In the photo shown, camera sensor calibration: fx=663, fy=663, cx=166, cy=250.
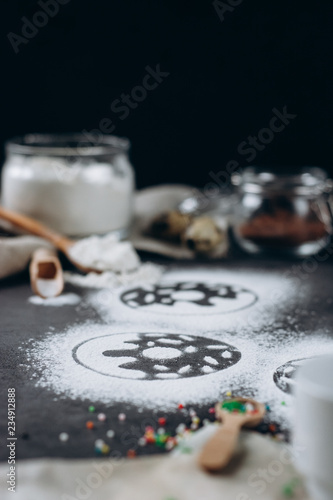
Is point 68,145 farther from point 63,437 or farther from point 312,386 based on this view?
point 312,386

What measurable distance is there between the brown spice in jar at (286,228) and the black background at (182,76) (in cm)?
39

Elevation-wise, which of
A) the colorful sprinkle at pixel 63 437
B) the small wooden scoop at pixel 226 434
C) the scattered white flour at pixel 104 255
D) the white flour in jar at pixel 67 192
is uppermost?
the white flour in jar at pixel 67 192

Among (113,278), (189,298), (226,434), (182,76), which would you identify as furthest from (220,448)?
(182,76)

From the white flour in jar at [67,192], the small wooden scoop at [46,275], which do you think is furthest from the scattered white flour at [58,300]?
the white flour in jar at [67,192]

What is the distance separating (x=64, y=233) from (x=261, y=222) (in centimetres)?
39

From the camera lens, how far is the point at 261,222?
1292 mm

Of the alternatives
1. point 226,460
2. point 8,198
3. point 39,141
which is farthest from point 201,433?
point 39,141

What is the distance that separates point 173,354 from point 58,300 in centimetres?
30

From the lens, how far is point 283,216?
1277 millimetres

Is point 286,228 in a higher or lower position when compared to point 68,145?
lower

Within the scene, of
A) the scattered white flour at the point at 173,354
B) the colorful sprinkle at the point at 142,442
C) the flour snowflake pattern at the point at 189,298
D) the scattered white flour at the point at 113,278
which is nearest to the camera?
the colorful sprinkle at the point at 142,442

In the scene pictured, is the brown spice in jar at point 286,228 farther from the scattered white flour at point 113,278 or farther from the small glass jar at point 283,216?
the scattered white flour at point 113,278

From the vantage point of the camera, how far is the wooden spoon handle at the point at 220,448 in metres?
0.56

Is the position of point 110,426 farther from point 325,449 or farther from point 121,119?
point 121,119
